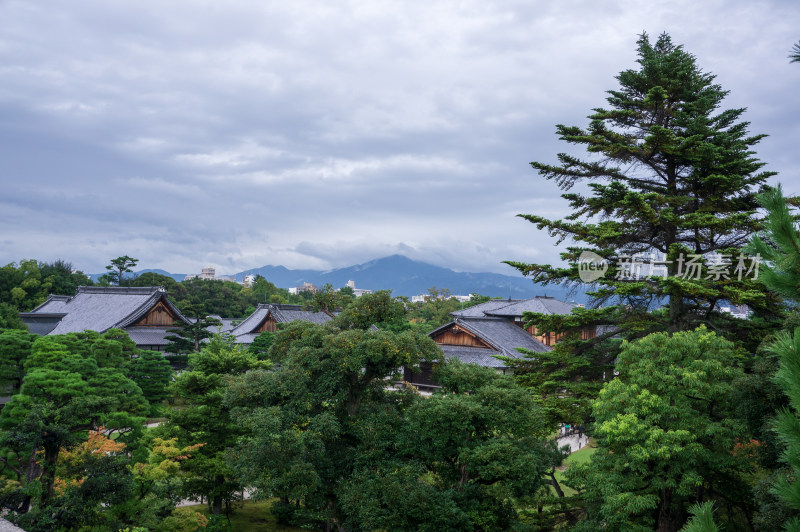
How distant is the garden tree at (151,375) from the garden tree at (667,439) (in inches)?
892

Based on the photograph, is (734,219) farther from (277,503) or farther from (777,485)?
(277,503)

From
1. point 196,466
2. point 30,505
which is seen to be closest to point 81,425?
point 30,505

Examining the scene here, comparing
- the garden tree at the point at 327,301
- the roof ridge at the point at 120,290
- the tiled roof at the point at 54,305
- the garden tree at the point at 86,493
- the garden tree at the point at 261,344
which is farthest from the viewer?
the tiled roof at the point at 54,305

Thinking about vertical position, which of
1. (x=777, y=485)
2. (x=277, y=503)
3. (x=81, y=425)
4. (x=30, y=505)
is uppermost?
(x=777, y=485)

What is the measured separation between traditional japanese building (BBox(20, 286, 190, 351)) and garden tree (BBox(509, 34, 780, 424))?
29.9m

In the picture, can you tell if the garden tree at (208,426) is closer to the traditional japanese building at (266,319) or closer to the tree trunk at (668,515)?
the tree trunk at (668,515)

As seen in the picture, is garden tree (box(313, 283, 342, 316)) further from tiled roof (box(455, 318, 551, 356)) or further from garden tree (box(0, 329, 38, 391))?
tiled roof (box(455, 318, 551, 356))

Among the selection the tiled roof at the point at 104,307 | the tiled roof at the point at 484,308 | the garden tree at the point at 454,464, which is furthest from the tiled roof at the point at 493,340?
the garden tree at the point at 454,464

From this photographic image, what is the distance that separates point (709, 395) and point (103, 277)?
62266 millimetres

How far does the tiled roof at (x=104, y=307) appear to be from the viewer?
36.5 meters

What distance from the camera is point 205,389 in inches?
637

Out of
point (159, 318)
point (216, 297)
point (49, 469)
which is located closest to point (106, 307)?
point (159, 318)

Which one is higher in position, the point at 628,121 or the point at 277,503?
the point at 628,121

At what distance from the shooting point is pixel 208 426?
15.6m
